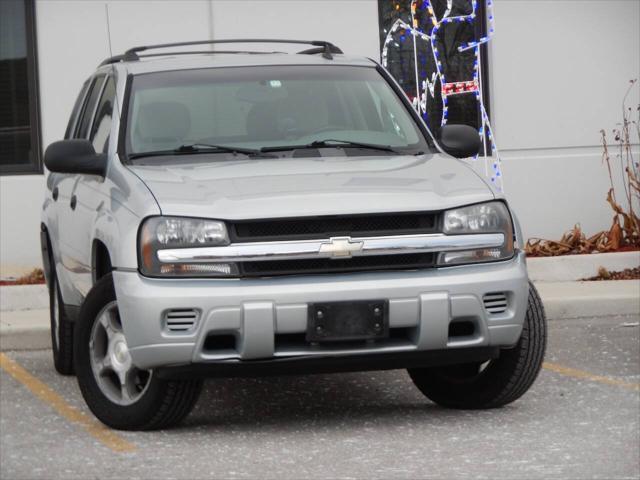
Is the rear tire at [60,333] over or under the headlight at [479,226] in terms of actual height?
under

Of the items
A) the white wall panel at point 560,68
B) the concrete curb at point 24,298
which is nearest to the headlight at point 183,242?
the concrete curb at point 24,298

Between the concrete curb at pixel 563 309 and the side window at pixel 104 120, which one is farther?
the concrete curb at pixel 563 309

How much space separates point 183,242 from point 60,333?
2.56 metres

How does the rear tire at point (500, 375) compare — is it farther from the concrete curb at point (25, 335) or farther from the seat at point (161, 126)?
the concrete curb at point (25, 335)

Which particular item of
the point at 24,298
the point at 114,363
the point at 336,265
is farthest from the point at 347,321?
the point at 24,298

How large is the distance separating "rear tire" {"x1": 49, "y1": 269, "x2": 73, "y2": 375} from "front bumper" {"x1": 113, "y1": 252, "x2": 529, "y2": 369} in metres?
2.20

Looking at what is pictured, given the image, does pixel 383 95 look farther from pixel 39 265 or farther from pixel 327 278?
pixel 39 265

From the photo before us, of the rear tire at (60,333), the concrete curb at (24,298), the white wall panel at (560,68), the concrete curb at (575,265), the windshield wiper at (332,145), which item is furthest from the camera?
the white wall panel at (560,68)

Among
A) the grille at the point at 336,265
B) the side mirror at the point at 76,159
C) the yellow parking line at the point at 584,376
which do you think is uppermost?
the side mirror at the point at 76,159

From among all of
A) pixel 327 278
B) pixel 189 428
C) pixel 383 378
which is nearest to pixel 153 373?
pixel 189 428

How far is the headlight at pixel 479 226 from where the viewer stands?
6.93 metres

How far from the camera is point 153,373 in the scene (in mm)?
6898

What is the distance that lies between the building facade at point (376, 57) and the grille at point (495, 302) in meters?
6.99

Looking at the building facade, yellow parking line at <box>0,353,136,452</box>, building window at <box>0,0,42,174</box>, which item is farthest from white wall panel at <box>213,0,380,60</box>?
yellow parking line at <box>0,353,136,452</box>
